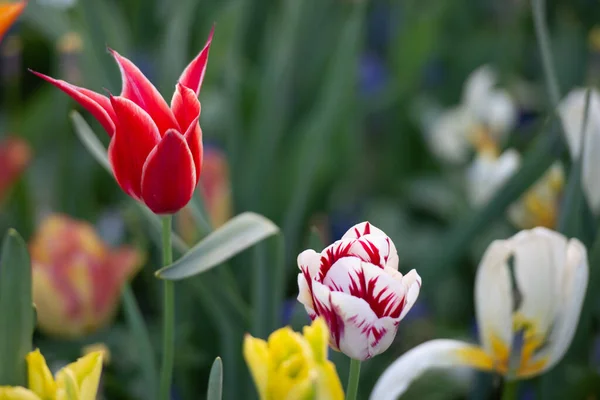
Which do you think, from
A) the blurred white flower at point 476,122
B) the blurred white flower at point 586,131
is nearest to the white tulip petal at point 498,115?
the blurred white flower at point 476,122

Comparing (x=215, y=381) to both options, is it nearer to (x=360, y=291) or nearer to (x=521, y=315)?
(x=360, y=291)

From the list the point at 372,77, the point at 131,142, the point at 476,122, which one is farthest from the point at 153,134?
the point at 372,77

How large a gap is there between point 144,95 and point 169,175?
0.04 metres

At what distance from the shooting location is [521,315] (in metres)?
0.45

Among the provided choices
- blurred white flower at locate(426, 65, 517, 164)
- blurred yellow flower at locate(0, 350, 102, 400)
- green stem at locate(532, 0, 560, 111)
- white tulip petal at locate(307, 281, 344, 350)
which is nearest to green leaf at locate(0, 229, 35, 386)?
blurred yellow flower at locate(0, 350, 102, 400)

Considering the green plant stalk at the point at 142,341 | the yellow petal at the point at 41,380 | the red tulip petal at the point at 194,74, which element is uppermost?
the red tulip petal at the point at 194,74

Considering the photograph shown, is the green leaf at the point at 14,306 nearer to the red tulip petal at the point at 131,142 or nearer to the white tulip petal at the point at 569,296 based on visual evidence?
the red tulip petal at the point at 131,142

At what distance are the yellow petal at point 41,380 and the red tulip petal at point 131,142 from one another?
0.08m

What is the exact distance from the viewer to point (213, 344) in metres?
0.72

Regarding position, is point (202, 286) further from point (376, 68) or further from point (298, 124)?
point (376, 68)

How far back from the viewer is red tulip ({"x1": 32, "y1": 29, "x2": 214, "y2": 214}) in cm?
34

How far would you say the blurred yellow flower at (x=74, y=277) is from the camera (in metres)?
0.66

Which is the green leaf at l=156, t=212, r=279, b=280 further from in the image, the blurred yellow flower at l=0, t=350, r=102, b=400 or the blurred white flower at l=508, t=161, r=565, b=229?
the blurred white flower at l=508, t=161, r=565, b=229

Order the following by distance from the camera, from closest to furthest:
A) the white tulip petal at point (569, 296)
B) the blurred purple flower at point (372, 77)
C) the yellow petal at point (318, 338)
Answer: the yellow petal at point (318, 338)
the white tulip petal at point (569, 296)
the blurred purple flower at point (372, 77)
